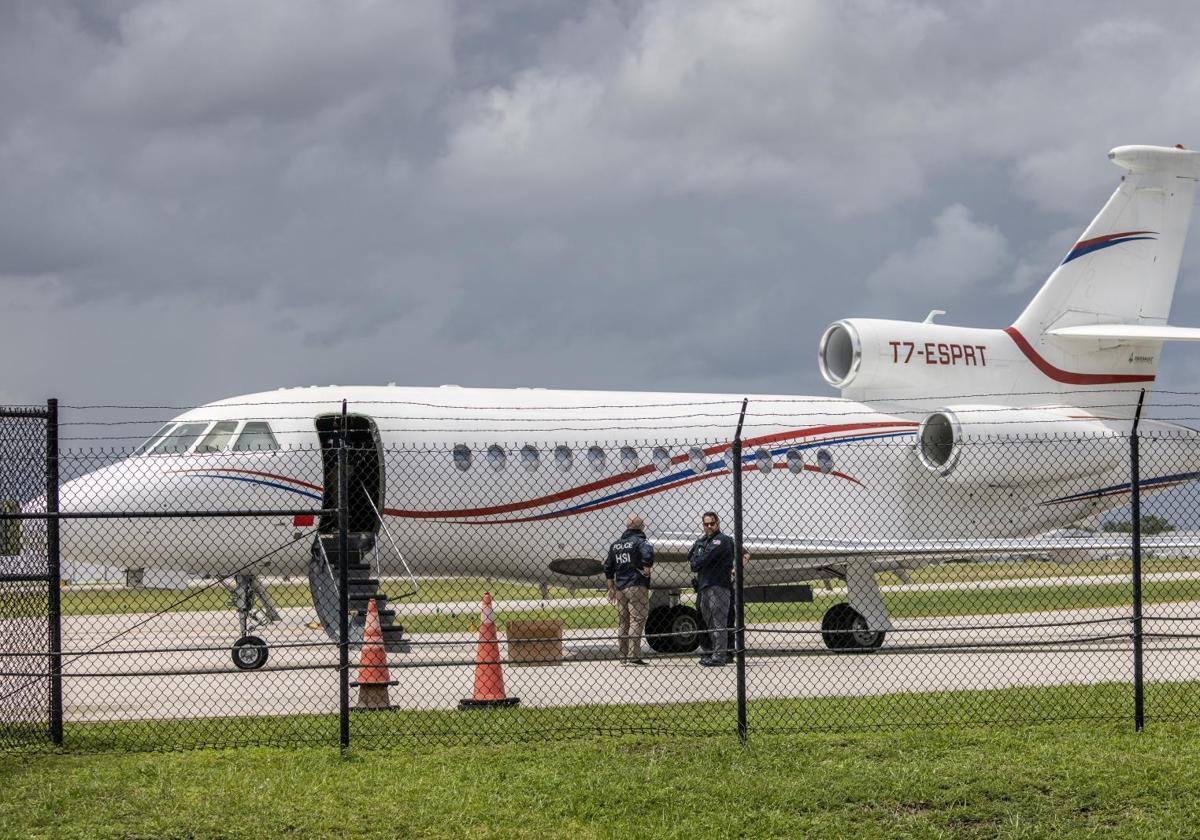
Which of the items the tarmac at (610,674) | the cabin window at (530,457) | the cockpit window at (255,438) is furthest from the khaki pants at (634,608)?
the cockpit window at (255,438)

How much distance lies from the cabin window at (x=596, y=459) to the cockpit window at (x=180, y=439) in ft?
16.4

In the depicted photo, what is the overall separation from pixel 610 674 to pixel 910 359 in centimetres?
836

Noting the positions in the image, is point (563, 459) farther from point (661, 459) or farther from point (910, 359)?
point (910, 359)

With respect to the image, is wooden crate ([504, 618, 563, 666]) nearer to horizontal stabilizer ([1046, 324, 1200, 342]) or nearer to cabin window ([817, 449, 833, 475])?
cabin window ([817, 449, 833, 475])

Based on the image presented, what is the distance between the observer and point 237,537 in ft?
56.4

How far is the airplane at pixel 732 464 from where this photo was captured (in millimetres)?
17281

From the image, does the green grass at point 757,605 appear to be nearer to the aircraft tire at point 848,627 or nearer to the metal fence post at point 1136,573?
the aircraft tire at point 848,627

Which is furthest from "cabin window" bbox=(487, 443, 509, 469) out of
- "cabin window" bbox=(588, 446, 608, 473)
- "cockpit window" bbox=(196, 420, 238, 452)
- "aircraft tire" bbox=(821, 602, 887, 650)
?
"aircraft tire" bbox=(821, 602, 887, 650)

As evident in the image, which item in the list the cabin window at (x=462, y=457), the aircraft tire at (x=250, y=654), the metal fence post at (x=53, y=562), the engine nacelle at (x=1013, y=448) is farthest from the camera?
the engine nacelle at (x=1013, y=448)

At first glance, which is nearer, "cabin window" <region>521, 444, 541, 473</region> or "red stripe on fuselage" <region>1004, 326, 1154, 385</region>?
"cabin window" <region>521, 444, 541, 473</region>

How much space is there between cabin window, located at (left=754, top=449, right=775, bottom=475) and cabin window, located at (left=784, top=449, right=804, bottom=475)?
0.25 meters

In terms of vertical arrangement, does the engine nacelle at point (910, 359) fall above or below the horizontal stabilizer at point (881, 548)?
above

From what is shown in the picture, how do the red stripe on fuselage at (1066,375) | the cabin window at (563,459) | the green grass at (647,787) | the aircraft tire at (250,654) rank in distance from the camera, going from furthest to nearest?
the red stripe on fuselage at (1066,375) < the cabin window at (563,459) < the aircraft tire at (250,654) < the green grass at (647,787)

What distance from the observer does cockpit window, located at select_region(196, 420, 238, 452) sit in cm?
1755
